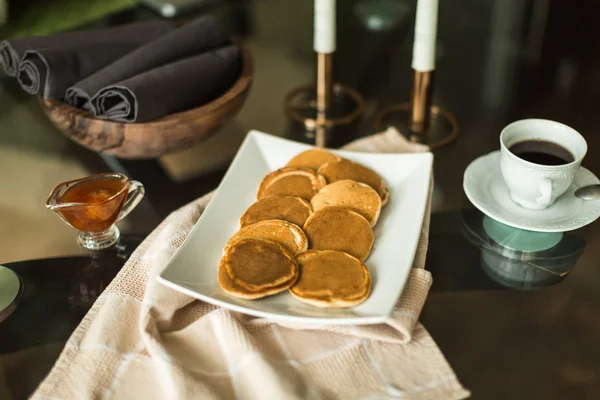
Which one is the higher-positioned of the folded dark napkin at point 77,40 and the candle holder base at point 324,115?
the folded dark napkin at point 77,40

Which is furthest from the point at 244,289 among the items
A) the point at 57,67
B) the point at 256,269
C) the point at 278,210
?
the point at 57,67

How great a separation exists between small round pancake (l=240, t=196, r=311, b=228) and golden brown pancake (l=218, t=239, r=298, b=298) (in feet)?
0.20

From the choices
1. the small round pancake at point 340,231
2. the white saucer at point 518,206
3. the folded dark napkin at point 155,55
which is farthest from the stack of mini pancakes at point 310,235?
the folded dark napkin at point 155,55

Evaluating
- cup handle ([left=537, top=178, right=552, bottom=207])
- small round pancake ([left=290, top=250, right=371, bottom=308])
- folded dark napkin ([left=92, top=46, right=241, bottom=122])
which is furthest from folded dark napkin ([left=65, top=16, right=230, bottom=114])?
cup handle ([left=537, top=178, right=552, bottom=207])

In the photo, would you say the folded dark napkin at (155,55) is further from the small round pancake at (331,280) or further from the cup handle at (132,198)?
the small round pancake at (331,280)

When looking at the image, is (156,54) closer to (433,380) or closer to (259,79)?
(259,79)

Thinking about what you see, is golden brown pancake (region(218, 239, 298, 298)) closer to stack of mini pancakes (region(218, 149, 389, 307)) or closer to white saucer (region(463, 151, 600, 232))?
stack of mini pancakes (region(218, 149, 389, 307))

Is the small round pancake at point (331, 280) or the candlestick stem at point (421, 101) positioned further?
the candlestick stem at point (421, 101)

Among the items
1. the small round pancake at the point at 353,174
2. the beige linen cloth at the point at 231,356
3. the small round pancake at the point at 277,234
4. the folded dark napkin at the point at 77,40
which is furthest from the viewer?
the folded dark napkin at the point at 77,40

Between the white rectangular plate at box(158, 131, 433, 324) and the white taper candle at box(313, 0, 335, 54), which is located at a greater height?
the white taper candle at box(313, 0, 335, 54)

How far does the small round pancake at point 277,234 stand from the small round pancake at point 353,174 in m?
0.12

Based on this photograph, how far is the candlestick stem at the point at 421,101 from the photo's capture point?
97 cm

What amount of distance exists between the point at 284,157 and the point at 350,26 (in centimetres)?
48

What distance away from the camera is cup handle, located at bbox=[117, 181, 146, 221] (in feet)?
2.60
